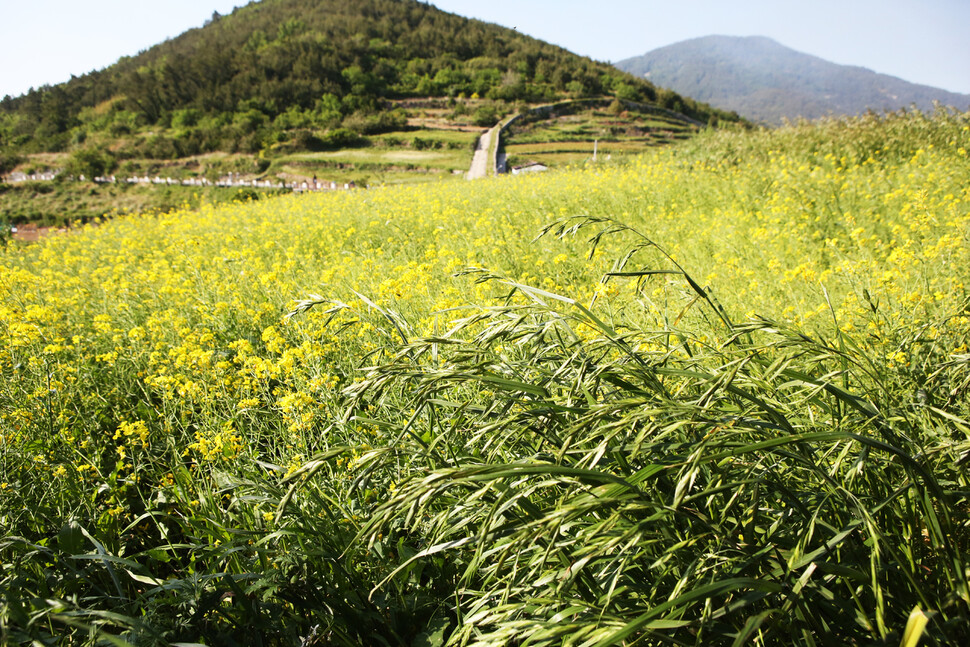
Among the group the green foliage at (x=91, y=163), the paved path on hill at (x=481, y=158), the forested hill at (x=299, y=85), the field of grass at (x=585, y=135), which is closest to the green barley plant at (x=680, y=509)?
the paved path on hill at (x=481, y=158)

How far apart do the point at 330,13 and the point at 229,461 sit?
11421 centimetres

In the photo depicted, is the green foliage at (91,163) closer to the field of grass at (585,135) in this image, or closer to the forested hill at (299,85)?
the forested hill at (299,85)

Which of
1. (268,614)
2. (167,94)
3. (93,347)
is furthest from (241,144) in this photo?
(268,614)

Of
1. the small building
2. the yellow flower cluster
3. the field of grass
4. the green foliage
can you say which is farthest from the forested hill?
the yellow flower cluster

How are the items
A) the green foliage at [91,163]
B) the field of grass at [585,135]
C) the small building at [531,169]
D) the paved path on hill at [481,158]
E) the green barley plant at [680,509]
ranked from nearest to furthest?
the green barley plant at [680,509] → the small building at [531,169] → the paved path on hill at [481,158] → the field of grass at [585,135] → the green foliage at [91,163]

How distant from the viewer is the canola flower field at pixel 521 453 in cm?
101

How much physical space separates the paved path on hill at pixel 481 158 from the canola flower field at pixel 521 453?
27189mm

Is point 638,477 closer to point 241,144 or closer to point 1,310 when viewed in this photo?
point 1,310

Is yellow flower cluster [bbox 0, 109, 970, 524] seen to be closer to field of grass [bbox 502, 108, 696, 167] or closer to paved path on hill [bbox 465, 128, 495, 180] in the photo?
paved path on hill [bbox 465, 128, 495, 180]

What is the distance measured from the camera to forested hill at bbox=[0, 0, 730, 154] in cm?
5669

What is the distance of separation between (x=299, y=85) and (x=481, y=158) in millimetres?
37484

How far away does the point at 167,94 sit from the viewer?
6278cm

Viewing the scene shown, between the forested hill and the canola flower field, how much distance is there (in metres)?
53.7

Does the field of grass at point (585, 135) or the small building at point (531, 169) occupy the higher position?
the field of grass at point (585, 135)
